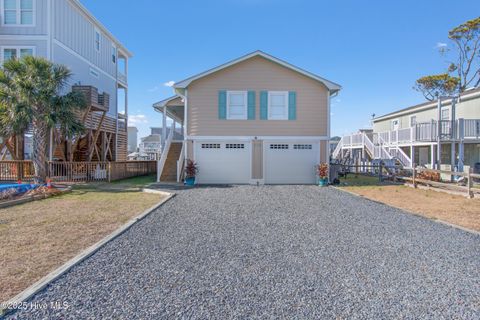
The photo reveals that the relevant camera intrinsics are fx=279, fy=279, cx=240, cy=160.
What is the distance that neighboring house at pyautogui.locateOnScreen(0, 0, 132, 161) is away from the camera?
14.9 meters

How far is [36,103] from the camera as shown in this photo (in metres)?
11.9

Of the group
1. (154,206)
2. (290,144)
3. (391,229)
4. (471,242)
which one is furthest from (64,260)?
(290,144)

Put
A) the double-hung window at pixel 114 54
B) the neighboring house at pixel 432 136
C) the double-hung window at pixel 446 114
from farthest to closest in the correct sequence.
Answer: the double-hung window at pixel 114 54 < the double-hung window at pixel 446 114 < the neighboring house at pixel 432 136

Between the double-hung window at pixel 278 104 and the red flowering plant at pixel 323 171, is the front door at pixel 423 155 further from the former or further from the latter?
the double-hung window at pixel 278 104

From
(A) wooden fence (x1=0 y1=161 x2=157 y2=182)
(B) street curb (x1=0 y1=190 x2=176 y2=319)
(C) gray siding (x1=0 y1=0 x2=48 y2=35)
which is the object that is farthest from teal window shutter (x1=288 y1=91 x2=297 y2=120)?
(C) gray siding (x1=0 y1=0 x2=48 y2=35)

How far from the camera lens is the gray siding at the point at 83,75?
1584 centimetres

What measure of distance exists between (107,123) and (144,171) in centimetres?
445

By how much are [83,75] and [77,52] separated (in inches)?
55.8

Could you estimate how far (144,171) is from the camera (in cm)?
2036

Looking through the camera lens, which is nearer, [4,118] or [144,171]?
[4,118]

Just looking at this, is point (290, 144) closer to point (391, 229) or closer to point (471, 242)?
point (391, 229)

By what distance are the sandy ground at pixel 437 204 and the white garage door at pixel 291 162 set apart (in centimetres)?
332

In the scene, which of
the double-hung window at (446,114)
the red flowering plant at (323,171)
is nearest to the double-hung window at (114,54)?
the red flowering plant at (323,171)

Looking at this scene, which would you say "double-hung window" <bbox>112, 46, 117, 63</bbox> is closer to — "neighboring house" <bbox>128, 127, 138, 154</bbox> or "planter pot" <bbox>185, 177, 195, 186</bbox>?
"planter pot" <bbox>185, 177, 195, 186</bbox>
